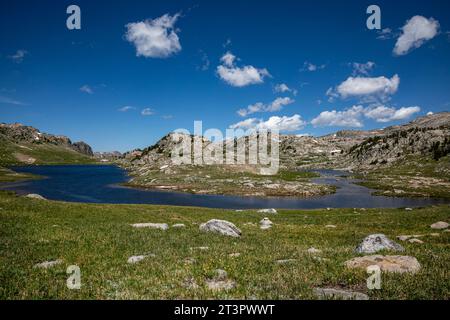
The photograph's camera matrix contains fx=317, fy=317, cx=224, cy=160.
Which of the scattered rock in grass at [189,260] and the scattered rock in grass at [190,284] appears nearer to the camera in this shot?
the scattered rock in grass at [190,284]

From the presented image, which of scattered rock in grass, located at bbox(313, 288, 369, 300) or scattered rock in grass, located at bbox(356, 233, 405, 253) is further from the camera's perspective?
scattered rock in grass, located at bbox(356, 233, 405, 253)

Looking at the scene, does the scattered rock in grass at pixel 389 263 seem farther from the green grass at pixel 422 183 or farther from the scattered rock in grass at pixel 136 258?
the green grass at pixel 422 183

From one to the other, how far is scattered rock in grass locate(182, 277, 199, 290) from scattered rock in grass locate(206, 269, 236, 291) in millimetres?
500

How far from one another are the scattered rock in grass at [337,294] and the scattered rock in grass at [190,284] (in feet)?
14.3

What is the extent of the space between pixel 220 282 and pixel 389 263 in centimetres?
787

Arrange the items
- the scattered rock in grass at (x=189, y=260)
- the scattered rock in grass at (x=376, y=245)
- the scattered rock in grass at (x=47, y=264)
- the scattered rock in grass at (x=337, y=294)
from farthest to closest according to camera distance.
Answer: the scattered rock in grass at (x=376, y=245) < the scattered rock in grass at (x=189, y=260) < the scattered rock in grass at (x=47, y=264) < the scattered rock in grass at (x=337, y=294)

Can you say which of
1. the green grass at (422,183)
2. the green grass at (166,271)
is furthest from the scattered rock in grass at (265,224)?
the green grass at (422,183)

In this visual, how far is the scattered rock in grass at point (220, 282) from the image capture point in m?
11.9

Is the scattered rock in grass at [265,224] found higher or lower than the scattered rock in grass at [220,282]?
lower

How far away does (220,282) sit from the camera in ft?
41.5

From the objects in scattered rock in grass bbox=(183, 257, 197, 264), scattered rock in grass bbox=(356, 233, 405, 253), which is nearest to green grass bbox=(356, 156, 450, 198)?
scattered rock in grass bbox=(356, 233, 405, 253)

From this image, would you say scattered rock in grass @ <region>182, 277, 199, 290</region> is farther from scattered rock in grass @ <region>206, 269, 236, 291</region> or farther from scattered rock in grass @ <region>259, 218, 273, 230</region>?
scattered rock in grass @ <region>259, 218, 273, 230</region>

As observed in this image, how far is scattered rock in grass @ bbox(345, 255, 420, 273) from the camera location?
13805 millimetres
